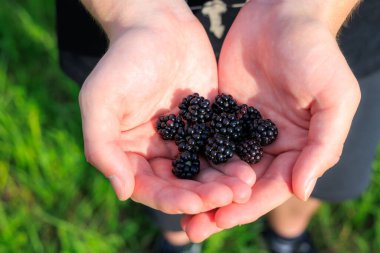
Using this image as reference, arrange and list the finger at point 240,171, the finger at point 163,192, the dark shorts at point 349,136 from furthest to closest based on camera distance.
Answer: the dark shorts at point 349,136
the finger at point 240,171
the finger at point 163,192

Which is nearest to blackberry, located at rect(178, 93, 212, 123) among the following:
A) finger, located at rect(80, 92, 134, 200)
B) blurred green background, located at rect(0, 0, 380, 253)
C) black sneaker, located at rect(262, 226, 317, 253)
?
finger, located at rect(80, 92, 134, 200)

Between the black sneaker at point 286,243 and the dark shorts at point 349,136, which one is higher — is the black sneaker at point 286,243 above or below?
below

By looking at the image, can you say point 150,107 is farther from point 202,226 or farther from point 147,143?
point 202,226

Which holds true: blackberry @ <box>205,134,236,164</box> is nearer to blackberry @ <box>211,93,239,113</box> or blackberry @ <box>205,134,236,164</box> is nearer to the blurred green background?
blackberry @ <box>211,93,239,113</box>

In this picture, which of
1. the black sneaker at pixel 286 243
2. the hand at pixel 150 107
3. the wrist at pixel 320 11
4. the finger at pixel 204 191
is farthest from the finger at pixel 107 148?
the black sneaker at pixel 286 243

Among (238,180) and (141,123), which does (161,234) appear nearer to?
(141,123)

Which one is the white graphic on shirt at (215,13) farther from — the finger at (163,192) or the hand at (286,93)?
the finger at (163,192)
